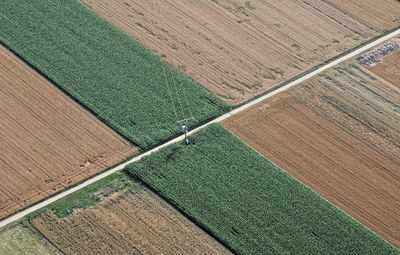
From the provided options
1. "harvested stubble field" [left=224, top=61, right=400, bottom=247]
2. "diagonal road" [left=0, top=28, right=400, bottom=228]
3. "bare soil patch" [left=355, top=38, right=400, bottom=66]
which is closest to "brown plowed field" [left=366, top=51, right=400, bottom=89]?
A: "bare soil patch" [left=355, top=38, right=400, bottom=66]

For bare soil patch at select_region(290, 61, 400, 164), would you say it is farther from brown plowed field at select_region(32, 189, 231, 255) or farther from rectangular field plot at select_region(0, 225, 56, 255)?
rectangular field plot at select_region(0, 225, 56, 255)

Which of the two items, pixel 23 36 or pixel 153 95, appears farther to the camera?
pixel 23 36

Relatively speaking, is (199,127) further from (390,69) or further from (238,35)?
(390,69)

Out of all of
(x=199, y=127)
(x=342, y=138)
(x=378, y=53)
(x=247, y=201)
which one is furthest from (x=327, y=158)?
(x=378, y=53)

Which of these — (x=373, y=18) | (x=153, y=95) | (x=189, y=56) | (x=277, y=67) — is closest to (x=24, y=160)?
(x=153, y=95)

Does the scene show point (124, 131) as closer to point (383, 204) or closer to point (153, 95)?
point (153, 95)

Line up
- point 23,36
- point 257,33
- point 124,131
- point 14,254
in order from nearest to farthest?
point 14,254 → point 124,131 → point 23,36 → point 257,33
